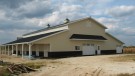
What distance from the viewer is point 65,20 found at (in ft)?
156

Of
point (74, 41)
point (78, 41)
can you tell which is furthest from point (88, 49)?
point (74, 41)

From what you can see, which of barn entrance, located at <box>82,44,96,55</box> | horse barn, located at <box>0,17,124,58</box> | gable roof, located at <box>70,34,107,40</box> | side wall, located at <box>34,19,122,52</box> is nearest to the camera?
horse barn, located at <box>0,17,124,58</box>

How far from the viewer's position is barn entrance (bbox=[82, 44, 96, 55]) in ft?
138

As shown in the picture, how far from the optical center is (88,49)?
42.9 metres

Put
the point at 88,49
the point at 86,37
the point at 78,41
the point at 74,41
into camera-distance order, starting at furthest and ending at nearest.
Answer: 1. the point at 88,49
2. the point at 86,37
3. the point at 78,41
4. the point at 74,41

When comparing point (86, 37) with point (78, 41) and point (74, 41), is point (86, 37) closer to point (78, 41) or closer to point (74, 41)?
point (78, 41)

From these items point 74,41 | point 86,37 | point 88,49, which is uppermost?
point 86,37

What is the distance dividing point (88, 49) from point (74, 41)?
372cm

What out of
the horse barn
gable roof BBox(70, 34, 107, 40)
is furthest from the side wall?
gable roof BBox(70, 34, 107, 40)

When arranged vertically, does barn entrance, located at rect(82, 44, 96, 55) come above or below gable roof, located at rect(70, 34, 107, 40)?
below

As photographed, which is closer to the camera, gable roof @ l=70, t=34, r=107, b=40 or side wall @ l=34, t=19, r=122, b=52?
side wall @ l=34, t=19, r=122, b=52

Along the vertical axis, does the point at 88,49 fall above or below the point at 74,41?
below

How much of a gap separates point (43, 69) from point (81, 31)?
67.3 ft

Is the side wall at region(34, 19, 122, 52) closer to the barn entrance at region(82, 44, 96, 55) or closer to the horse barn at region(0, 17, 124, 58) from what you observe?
the horse barn at region(0, 17, 124, 58)
